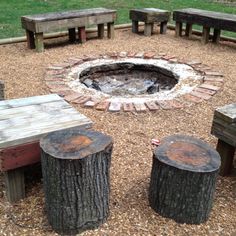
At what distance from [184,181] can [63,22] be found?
14.9 feet

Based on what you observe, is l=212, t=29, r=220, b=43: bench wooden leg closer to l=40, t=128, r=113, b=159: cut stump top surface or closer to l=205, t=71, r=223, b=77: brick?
l=205, t=71, r=223, b=77: brick

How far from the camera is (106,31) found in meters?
7.29

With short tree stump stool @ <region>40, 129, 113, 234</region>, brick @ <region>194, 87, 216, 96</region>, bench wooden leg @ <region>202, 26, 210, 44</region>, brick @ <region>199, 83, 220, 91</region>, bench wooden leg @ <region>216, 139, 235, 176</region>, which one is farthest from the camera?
bench wooden leg @ <region>202, 26, 210, 44</region>

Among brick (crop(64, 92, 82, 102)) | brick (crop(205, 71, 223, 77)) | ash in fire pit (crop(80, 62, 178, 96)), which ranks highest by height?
brick (crop(205, 71, 223, 77))

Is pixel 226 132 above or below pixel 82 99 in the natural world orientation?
above

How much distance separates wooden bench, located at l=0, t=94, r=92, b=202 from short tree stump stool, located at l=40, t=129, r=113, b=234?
0.63 feet

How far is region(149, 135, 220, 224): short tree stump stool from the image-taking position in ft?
7.04

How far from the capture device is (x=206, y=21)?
6.37 m

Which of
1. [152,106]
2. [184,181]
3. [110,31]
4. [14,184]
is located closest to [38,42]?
[110,31]

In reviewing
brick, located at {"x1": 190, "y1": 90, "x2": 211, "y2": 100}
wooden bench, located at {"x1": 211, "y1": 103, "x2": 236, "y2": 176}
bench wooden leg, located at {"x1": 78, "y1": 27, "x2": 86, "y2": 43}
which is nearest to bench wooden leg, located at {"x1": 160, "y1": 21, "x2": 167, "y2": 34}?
bench wooden leg, located at {"x1": 78, "y1": 27, "x2": 86, "y2": 43}

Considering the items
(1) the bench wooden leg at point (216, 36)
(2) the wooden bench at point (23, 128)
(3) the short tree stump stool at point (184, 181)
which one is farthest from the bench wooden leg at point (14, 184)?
(1) the bench wooden leg at point (216, 36)

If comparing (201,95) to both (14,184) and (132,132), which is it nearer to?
(132,132)

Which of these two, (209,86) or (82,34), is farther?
(82,34)

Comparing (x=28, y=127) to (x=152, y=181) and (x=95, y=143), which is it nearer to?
(x=95, y=143)
